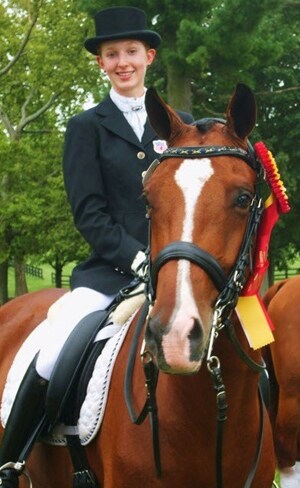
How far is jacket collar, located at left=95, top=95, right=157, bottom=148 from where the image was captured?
14.9 feet

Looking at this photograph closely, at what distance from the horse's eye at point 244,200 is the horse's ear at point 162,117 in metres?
0.49

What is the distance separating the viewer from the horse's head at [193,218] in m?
3.06

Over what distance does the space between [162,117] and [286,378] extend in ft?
14.2

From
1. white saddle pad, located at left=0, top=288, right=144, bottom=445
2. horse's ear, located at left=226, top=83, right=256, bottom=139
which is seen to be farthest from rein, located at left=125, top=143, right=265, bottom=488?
white saddle pad, located at left=0, top=288, right=144, bottom=445

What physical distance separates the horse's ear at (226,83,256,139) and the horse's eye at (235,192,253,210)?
0.35m

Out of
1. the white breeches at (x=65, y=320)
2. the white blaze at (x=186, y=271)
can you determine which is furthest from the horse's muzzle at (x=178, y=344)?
the white breeches at (x=65, y=320)

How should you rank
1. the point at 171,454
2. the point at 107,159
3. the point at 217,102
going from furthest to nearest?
the point at 217,102
the point at 107,159
the point at 171,454

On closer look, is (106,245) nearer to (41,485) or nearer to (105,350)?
(105,350)

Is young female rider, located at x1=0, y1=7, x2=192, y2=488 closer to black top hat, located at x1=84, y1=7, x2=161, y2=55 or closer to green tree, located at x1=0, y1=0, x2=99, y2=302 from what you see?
black top hat, located at x1=84, y1=7, x2=161, y2=55

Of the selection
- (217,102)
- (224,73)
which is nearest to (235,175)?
(224,73)

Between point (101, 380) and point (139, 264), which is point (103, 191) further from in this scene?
point (101, 380)

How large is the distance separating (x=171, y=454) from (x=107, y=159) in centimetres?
164

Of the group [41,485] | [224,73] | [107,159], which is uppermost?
[224,73]

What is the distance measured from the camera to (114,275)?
14.8 ft
